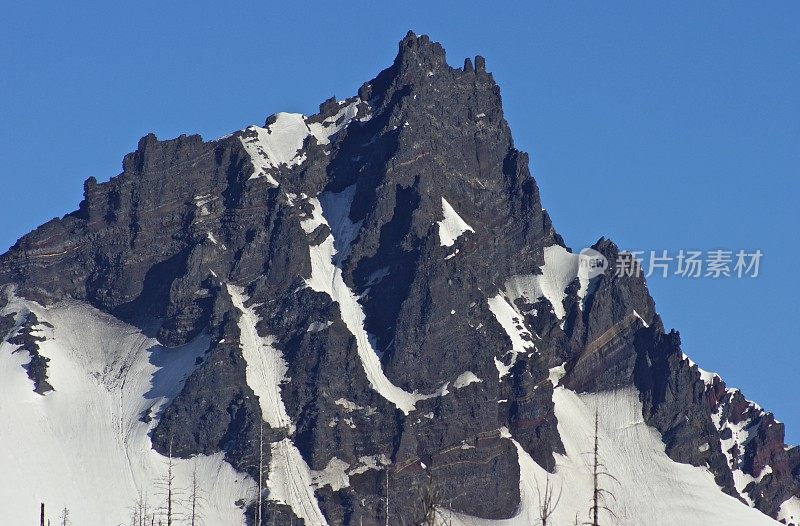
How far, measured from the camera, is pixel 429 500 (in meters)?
93.2

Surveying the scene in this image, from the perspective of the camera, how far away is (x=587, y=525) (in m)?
117

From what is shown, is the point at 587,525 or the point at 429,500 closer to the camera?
the point at 429,500

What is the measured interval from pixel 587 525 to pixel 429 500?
2511 cm
